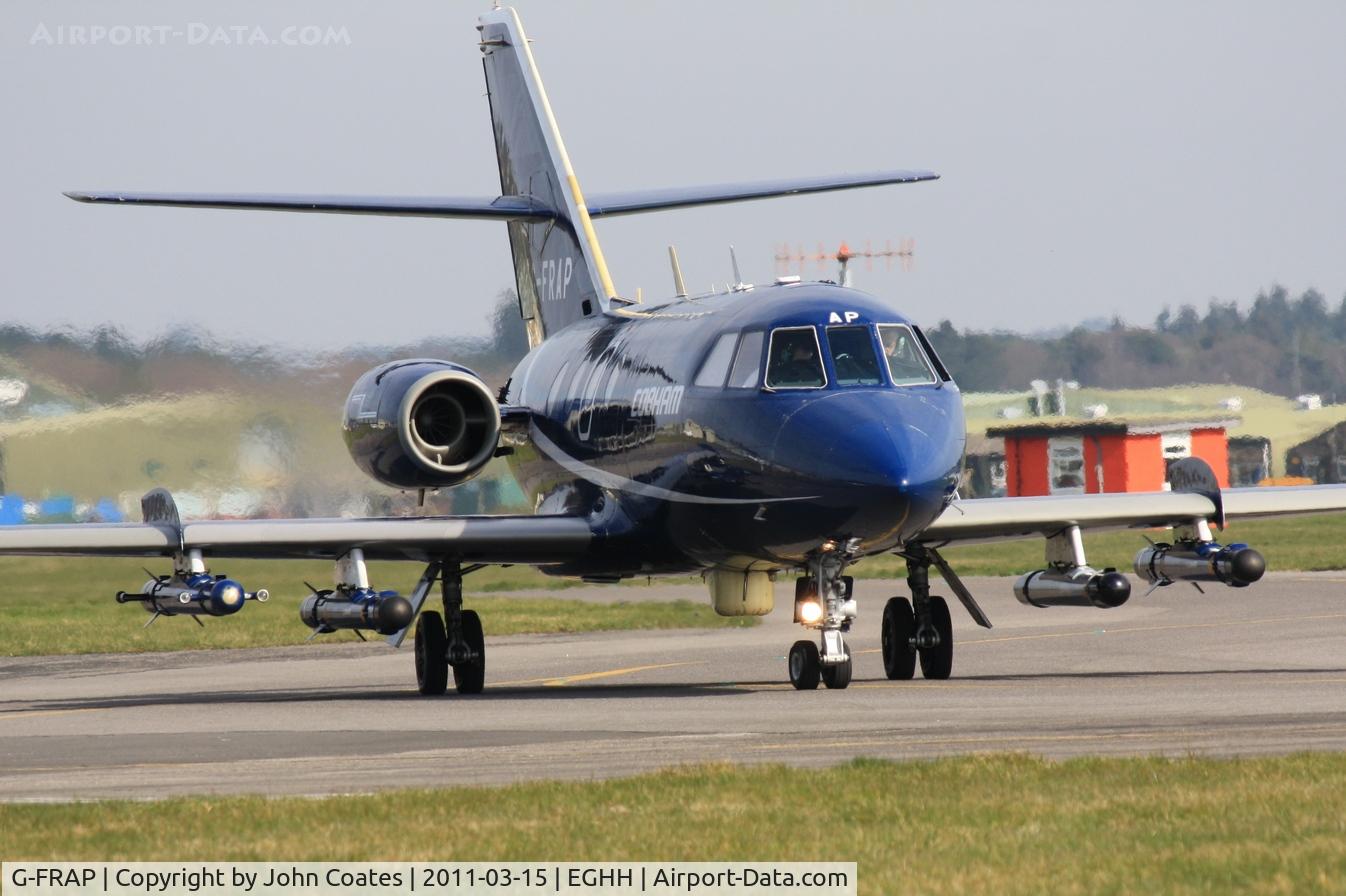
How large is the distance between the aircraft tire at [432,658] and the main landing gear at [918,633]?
15.6ft

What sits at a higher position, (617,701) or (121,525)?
(121,525)

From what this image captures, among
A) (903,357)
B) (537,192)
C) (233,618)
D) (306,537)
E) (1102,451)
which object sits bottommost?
(233,618)

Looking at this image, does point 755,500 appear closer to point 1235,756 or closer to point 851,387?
point 851,387

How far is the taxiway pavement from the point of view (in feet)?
48.4

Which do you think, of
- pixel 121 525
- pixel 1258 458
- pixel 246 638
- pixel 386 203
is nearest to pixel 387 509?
pixel 246 638

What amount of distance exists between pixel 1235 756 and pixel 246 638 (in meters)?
25.3

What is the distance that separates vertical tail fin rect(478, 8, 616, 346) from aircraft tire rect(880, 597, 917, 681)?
6.53 m

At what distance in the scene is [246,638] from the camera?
36.5 m

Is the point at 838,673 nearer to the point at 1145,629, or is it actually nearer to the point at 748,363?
the point at 748,363

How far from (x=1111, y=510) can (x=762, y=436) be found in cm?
526

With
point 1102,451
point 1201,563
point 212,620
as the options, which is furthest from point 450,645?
point 1102,451

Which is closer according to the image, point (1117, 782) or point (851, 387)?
point (1117, 782)

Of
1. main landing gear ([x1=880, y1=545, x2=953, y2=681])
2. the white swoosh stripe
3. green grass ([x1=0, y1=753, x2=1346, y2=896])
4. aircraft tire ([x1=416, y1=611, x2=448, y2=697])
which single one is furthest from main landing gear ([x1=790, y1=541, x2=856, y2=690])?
green grass ([x1=0, y1=753, x2=1346, y2=896])

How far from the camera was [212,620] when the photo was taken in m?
40.1
